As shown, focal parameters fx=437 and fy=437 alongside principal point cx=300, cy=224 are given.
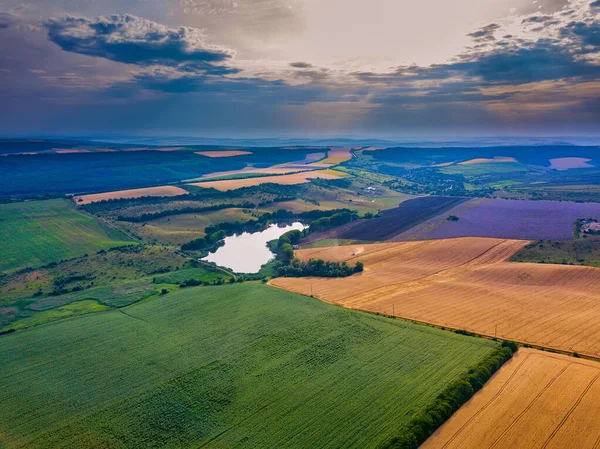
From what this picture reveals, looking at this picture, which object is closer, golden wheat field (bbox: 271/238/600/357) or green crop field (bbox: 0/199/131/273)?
golden wheat field (bbox: 271/238/600/357)

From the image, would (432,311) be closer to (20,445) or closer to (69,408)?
(69,408)

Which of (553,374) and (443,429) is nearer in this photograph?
(443,429)

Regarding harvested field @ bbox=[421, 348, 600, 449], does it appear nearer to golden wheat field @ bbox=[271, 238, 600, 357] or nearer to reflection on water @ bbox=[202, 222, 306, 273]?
golden wheat field @ bbox=[271, 238, 600, 357]

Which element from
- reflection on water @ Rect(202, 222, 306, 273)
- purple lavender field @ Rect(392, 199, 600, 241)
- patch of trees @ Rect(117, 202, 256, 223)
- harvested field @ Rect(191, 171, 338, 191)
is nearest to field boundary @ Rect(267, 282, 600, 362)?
reflection on water @ Rect(202, 222, 306, 273)

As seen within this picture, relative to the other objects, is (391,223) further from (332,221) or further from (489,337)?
(489,337)

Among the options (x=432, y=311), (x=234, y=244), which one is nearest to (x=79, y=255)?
(x=234, y=244)

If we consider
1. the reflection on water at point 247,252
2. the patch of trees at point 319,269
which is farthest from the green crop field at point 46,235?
the patch of trees at point 319,269

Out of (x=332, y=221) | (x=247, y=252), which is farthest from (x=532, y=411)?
(x=332, y=221)
